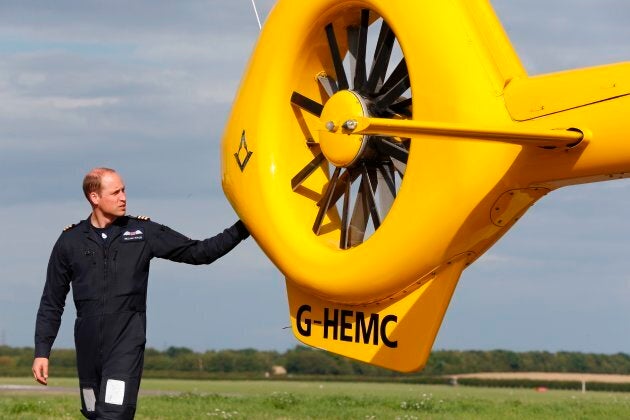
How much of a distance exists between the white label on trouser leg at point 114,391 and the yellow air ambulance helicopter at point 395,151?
52.4 inches

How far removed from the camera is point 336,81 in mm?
7531

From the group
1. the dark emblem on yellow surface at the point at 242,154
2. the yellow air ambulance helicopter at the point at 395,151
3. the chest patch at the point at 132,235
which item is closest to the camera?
the yellow air ambulance helicopter at the point at 395,151

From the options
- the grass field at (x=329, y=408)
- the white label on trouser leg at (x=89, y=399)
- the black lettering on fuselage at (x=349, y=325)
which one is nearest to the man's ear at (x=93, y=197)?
the white label on trouser leg at (x=89, y=399)

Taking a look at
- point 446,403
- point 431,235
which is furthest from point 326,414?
point 431,235

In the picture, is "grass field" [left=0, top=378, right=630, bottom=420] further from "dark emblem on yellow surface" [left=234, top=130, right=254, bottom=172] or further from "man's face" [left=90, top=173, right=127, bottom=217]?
"man's face" [left=90, top=173, right=127, bottom=217]

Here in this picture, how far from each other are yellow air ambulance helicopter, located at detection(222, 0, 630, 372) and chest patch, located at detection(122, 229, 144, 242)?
76 centimetres

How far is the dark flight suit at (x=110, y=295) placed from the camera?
274 inches

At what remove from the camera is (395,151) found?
686 centimetres

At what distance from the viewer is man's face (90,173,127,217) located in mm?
7086

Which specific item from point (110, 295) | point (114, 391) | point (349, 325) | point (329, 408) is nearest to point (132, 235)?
point (110, 295)

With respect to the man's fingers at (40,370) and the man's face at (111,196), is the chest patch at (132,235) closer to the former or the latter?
the man's face at (111,196)

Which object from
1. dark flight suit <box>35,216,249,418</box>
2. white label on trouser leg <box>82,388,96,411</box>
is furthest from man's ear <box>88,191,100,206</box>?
white label on trouser leg <box>82,388,96,411</box>

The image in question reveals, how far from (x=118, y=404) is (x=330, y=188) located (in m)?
1.87

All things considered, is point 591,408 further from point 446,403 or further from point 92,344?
point 92,344
